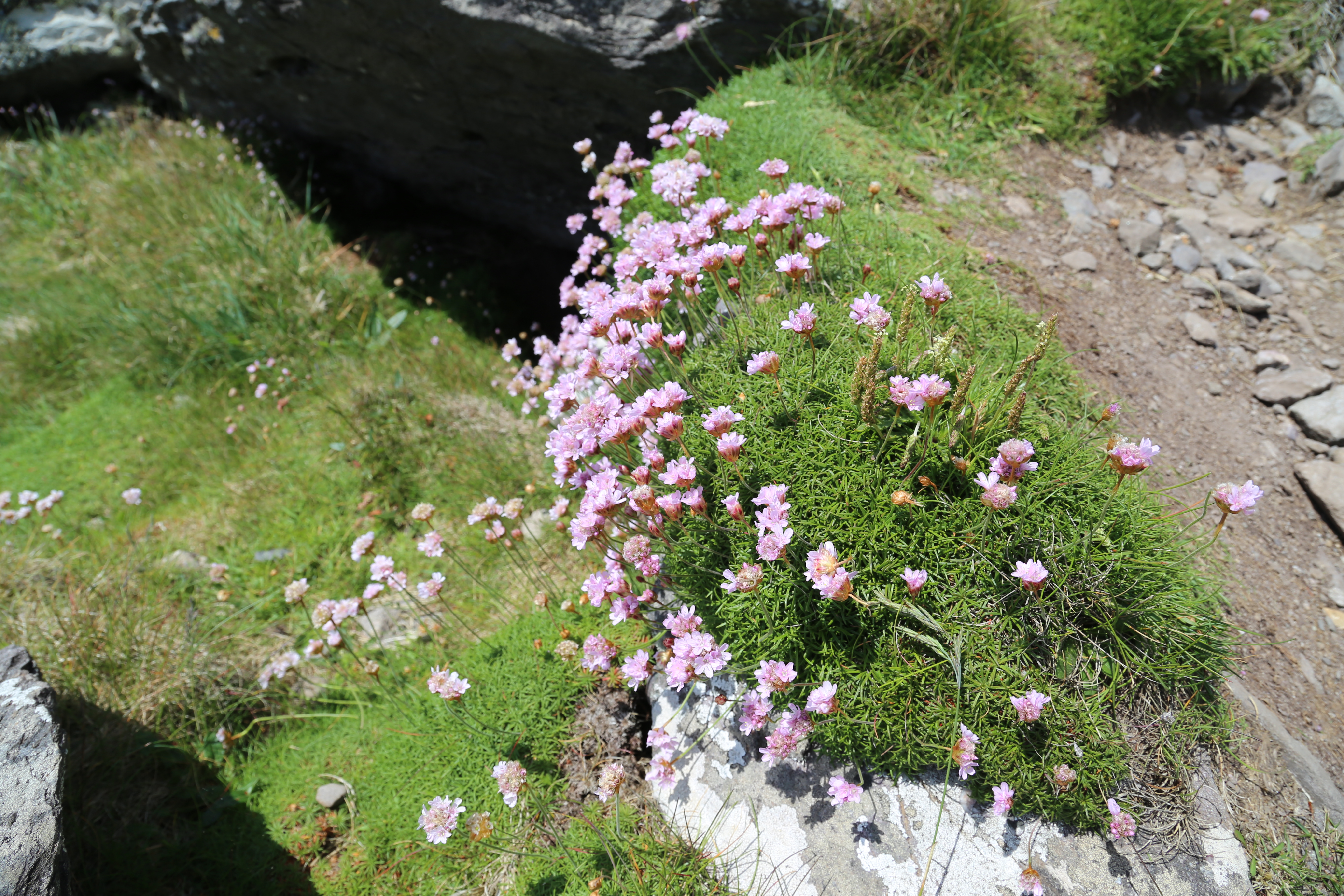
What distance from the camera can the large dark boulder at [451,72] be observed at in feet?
16.1

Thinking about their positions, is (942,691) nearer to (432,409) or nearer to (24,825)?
(24,825)

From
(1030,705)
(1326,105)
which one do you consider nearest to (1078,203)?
(1326,105)

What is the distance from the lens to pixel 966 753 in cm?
229

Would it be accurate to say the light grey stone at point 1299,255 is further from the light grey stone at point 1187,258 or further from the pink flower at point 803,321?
the pink flower at point 803,321

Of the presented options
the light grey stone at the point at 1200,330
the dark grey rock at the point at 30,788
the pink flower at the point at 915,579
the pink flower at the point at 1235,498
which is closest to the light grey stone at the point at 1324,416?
the light grey stone at the point at 1200,330

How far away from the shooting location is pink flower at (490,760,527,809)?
256 centimetres

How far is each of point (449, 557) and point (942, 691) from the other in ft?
9.36

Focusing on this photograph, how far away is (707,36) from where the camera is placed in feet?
16.0

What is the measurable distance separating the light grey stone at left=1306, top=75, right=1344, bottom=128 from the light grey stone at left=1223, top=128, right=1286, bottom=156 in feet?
0.90

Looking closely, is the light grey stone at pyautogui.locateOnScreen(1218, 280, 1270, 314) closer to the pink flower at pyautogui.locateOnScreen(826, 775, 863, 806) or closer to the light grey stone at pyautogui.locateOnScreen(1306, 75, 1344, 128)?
the light grey stone at pyautogui.locateOnScreen(1306, 75, 1344, 128)

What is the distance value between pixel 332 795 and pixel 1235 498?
12.2 ft

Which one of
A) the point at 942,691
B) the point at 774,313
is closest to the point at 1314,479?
the point at 942,691

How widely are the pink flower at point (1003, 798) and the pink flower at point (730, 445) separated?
1.37 meters

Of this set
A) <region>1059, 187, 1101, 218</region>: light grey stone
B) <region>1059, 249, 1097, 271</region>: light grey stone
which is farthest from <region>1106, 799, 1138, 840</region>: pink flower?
<region>1059, 187, 1101, 218</region>: light grey stone
